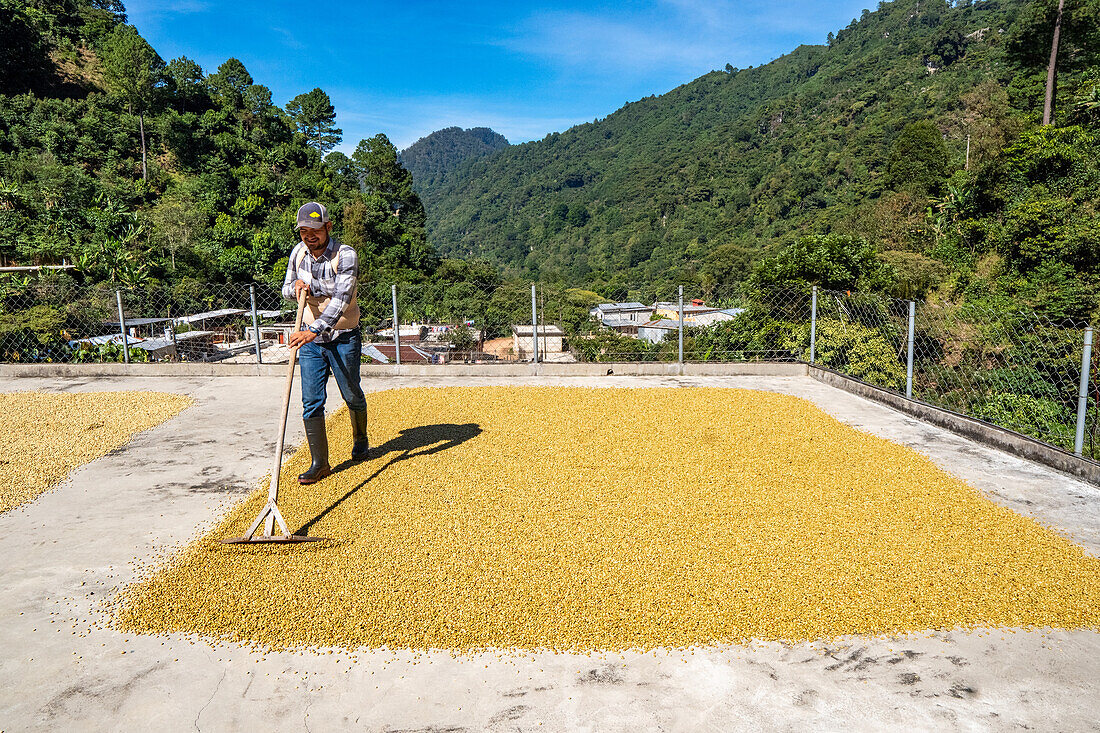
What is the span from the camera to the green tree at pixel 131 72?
43.5 metres

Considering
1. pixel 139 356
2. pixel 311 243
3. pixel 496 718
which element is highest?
pixel 311 243

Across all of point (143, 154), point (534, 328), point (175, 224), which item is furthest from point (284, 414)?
point (143, 154)

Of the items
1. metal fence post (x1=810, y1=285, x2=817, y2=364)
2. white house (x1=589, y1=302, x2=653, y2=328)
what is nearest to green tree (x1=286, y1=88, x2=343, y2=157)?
white house (x1=589, y1=302, x2=653, y2=328)

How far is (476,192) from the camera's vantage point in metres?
134

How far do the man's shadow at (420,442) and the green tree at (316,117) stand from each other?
183 feet

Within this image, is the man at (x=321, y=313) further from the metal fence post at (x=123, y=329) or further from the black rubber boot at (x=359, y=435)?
the metal fence post at (x=123, y=329)

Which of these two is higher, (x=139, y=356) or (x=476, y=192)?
(x=476, y=192)

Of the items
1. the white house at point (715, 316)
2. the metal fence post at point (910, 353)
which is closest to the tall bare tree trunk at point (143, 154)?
the white house at point (715, 316)

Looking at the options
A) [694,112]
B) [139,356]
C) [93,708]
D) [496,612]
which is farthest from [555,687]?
[694,112]

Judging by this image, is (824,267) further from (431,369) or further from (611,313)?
(431,369)

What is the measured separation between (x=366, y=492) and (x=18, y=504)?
6.81 ft

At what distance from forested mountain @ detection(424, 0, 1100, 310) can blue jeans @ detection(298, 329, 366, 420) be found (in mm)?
21756

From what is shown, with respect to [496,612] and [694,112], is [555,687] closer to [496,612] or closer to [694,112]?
[496,612]

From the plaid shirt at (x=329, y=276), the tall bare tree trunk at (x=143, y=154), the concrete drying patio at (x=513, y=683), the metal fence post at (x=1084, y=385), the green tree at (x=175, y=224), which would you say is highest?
the tall bare tree trunk at (x=143, y=154)
